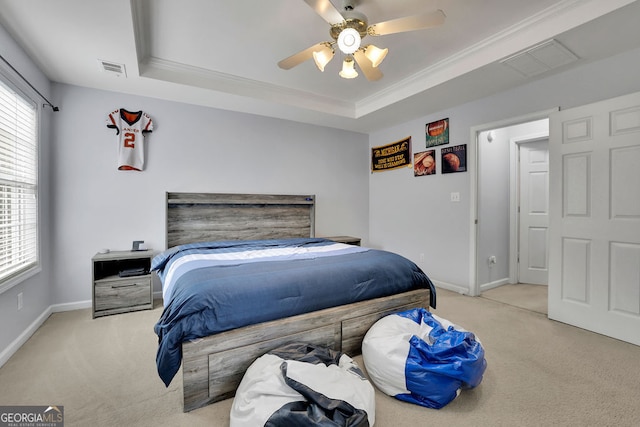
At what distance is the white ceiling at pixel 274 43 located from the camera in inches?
81.9

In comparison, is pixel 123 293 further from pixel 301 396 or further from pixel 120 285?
pixel 301 396

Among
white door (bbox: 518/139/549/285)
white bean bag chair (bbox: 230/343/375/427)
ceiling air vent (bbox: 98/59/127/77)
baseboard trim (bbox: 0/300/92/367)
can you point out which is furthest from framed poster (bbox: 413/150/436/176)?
baseboard trim (bbox: 0/300/92/367)

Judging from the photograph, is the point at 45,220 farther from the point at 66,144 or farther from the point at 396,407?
the point at 396,407

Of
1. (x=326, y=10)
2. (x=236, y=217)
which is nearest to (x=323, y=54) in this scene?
(x=326, y=10)

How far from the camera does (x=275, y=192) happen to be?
165 inches

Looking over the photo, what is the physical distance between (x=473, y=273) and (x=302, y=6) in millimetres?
3411

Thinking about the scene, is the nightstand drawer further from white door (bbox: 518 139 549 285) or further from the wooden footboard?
white door (bbox: 518 139 549 285)

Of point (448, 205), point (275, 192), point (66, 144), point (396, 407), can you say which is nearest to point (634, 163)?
point (448, 205)

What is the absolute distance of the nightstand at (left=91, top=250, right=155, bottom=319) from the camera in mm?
2865

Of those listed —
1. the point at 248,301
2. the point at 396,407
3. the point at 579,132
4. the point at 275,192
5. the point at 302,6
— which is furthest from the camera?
the point at 275,192

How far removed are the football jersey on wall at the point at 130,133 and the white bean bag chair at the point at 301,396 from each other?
2.88m

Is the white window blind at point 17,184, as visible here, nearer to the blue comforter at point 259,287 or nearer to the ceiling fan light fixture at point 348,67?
the blue comforter at point 259,287

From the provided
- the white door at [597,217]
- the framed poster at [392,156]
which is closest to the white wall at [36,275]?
the framed poster at [392,156]

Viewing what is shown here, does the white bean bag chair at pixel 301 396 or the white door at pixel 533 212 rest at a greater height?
the white door at pixel 533 212
